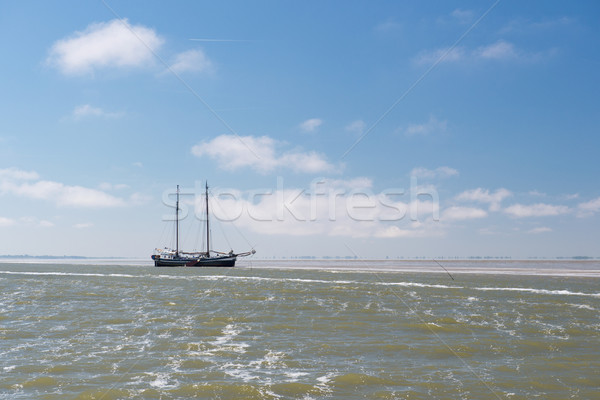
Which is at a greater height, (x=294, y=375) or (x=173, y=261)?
(x=294, y=375)

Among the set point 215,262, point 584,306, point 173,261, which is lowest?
point 215,262

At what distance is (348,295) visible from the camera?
40.8 meters

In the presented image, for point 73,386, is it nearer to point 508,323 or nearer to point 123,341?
point 123,341

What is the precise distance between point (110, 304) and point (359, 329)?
19781 millimetres

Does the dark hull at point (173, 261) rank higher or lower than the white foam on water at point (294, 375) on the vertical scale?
lower

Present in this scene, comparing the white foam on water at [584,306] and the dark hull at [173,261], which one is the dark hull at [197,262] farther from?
the white foam on water at [584,306]

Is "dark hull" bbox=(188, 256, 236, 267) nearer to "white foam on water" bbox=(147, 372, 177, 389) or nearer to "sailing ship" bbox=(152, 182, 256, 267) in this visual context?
"sailing ship" bbox=(152, 182, 256, 267)

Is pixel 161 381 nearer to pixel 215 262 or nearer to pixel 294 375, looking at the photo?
pixel 294 375

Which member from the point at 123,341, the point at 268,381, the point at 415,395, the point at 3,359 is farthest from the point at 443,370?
the point at 3,359

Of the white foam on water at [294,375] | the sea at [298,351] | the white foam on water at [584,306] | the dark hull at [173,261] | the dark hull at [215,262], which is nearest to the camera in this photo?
the sea at [298,351]

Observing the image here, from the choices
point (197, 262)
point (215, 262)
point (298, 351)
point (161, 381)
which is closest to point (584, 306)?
point (298, 351)

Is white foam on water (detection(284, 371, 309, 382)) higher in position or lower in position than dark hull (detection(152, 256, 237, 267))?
higher

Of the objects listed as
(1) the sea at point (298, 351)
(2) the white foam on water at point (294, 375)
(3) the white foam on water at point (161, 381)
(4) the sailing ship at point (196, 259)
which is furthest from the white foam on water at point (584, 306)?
(4) the sailing ship at point (196, 259)

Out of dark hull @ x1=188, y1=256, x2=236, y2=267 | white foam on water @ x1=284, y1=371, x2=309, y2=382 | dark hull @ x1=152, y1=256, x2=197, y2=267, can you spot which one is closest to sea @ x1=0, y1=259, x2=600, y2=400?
white foam on water @ x1=284, y1=371, x2=309, y2=382
